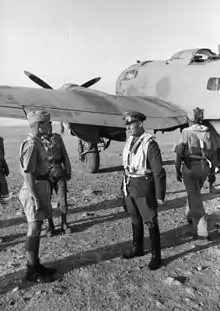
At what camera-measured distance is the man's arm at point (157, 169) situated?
178 inches

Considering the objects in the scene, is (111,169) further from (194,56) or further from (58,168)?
(58,168)

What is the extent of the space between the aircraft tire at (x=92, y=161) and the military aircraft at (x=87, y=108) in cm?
175

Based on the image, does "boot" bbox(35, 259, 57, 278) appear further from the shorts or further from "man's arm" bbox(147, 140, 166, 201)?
"man's arm" bbox(147, 140, 166, 201)

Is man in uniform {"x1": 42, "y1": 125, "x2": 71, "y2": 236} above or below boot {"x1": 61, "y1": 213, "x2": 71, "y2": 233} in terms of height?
above

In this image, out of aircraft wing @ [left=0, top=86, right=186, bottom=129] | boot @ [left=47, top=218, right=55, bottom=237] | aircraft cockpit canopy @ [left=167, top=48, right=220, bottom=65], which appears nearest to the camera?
boot @ [left=47, top=218, right=55, bottom=237]

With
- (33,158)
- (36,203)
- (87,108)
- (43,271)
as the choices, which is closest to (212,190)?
(87,108)

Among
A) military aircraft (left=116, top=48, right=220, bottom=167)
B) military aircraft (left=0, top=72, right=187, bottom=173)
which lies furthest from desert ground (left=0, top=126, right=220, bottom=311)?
military aircraft (left=116, top=48, right=220, bottom=167)

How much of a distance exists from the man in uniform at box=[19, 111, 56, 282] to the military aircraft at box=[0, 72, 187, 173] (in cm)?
296

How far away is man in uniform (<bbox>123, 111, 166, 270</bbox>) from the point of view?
455 centimetres

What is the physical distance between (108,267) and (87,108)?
456 cm

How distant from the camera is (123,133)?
9.83m

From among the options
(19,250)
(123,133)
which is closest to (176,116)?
(123,133)

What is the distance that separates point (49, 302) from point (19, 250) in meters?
1.73

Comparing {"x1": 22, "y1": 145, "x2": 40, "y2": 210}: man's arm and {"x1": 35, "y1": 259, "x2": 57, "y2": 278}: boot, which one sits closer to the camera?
{"x1": 22, "y1": 145, "x2": 40, "y2": 210}: man's arm
